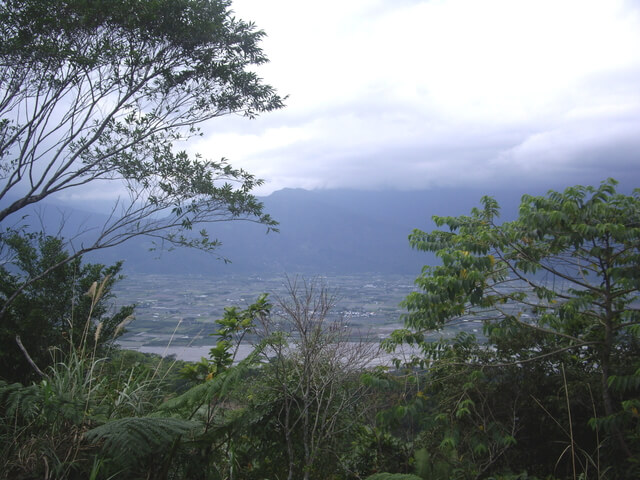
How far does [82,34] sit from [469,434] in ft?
22.1

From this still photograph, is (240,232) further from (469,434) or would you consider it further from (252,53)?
(469,434)

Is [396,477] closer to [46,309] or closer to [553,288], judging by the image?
[553,288]

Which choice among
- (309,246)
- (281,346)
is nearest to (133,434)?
(281,346)

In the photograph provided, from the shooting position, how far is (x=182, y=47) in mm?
6223

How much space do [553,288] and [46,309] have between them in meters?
6.52

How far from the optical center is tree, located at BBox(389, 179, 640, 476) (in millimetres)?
3576

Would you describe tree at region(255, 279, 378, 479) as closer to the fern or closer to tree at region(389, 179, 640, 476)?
the fern

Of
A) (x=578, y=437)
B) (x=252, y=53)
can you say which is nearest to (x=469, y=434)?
(x=578, y=437)

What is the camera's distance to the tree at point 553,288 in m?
3.58

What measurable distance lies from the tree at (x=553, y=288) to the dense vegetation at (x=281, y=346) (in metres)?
0.02

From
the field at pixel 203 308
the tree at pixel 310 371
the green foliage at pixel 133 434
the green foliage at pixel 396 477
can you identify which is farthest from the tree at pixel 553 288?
the green foliage at pixel 133 434

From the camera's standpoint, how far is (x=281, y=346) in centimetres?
315

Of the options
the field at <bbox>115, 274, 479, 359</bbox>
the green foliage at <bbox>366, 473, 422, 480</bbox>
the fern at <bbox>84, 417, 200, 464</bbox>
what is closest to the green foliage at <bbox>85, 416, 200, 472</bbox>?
the fern at <bbox>84, 417, 200, 464</bbox>

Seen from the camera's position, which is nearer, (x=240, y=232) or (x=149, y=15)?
(x=149, y=15)
